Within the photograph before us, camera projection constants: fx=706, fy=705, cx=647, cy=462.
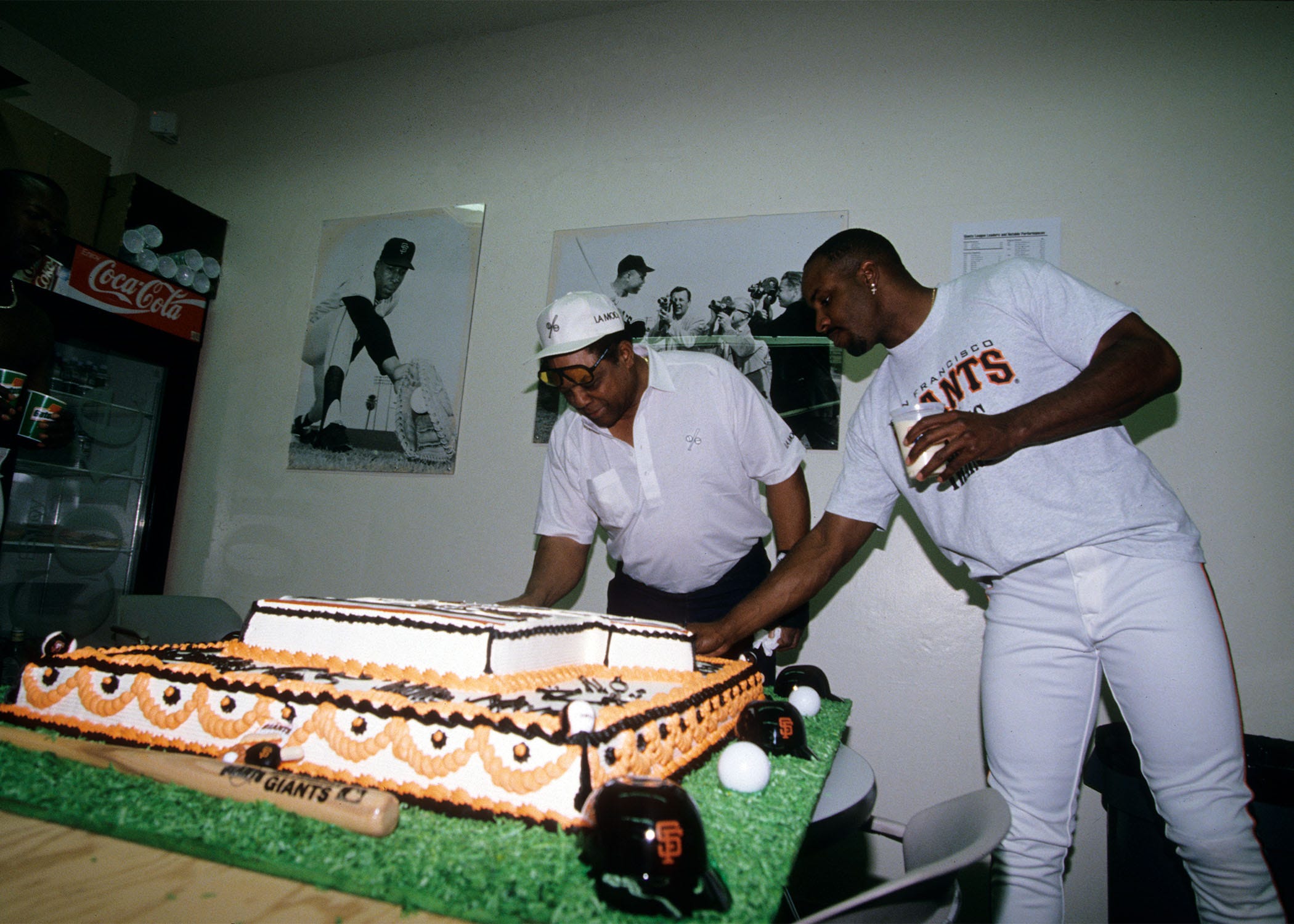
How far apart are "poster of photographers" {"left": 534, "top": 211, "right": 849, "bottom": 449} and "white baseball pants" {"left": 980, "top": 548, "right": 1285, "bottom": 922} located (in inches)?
55.4

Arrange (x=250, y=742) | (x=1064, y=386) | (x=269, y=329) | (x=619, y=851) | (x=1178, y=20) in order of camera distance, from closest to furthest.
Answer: (x=619, y=851) → (x=250, y=742) → (x=1064, y=386) → (x=1178, y=20) → (x=269, y=329)

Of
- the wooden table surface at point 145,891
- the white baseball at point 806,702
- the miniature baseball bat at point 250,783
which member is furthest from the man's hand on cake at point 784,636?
the wooden table surface at point 145,891

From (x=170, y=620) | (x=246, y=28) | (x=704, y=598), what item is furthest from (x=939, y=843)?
(x=246, y=28)

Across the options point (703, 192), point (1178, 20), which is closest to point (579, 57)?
point (703, 192)

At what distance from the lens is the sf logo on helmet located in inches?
25.9

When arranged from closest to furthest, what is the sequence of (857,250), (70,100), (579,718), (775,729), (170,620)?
(579,718) < (775,729) < (857,250) < (170,620) < (70,100)

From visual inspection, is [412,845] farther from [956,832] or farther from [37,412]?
[37,412]

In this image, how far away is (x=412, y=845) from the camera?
76 centimetres

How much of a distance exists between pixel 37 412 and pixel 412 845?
212 cm

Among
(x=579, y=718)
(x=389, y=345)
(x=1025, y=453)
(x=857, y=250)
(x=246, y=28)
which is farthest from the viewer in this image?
(x=246, y=28)

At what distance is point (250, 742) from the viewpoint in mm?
964

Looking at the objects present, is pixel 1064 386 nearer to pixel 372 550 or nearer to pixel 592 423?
pixel 592 423

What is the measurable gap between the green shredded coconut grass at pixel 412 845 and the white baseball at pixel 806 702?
0.64 metres

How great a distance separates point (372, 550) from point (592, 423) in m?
1.71
